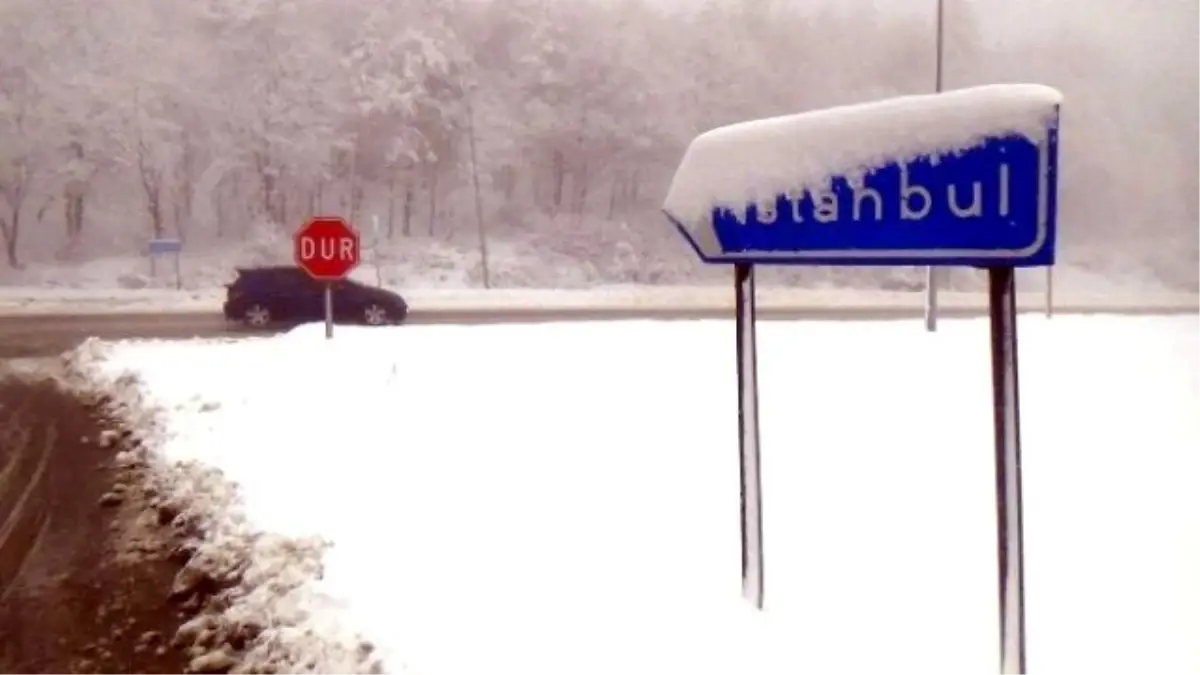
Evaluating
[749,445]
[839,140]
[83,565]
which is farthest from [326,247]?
[839,140]

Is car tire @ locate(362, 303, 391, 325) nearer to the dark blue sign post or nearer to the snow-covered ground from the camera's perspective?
the snow-covered ground

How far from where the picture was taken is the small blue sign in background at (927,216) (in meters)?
1.97

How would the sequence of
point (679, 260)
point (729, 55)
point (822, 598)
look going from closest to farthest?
point (822, 598)
point (679, 260)
point (729, 55)

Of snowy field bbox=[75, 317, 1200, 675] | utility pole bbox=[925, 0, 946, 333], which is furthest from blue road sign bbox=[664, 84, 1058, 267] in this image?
utility pole bbox=[925, 0, 946, 333]

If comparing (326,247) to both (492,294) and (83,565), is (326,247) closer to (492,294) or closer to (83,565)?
(83,565)

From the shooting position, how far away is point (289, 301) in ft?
53.6

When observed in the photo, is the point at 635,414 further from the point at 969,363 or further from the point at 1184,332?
the point at 1184,332

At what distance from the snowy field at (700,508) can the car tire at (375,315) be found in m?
7.70

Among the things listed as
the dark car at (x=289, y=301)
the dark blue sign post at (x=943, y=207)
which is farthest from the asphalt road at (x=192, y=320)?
the dark blue sign post at (x=943, y=207)

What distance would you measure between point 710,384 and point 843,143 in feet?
17.9

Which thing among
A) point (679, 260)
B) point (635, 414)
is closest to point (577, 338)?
point (635, 414)

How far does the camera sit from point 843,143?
2.43 meters

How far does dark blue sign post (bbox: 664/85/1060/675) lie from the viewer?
1986mm

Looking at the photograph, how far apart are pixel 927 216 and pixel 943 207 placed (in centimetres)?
5
